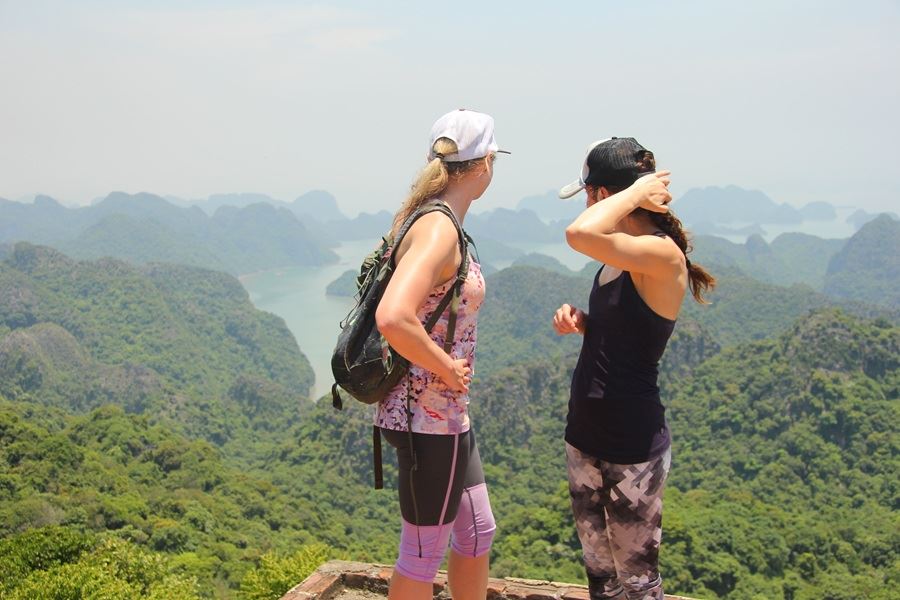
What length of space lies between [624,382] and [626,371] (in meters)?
0.03

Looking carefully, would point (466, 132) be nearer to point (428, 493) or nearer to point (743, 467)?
point (428, 493)

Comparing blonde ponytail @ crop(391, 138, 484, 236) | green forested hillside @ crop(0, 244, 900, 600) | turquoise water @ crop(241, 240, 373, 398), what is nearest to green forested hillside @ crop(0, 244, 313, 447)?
green forested hillside @ crop(0, 244, 900, 600)

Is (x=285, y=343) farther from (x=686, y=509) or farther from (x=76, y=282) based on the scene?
(x=686, y=509)

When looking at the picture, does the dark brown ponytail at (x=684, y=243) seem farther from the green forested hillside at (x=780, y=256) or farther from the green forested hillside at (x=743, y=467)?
the green forested hillside at (x=780, y=256)

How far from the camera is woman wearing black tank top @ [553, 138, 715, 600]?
6.52 feet

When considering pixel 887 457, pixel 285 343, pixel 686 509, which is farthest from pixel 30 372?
pixel 887 457

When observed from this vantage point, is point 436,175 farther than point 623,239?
Yes

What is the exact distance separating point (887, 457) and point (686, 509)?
11660mm

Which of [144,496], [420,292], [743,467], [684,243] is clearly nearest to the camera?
[420,292]

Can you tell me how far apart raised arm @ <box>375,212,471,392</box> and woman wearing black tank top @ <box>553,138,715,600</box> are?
297mm

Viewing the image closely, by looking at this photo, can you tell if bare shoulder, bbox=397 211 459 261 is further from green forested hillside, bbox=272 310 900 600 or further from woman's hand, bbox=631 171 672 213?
green forested hillside, bbox=272 310 900 600

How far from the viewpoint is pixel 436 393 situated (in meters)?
2.04

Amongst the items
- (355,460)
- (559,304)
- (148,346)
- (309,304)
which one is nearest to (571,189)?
(355,460)

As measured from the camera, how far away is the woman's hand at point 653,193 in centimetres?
200
